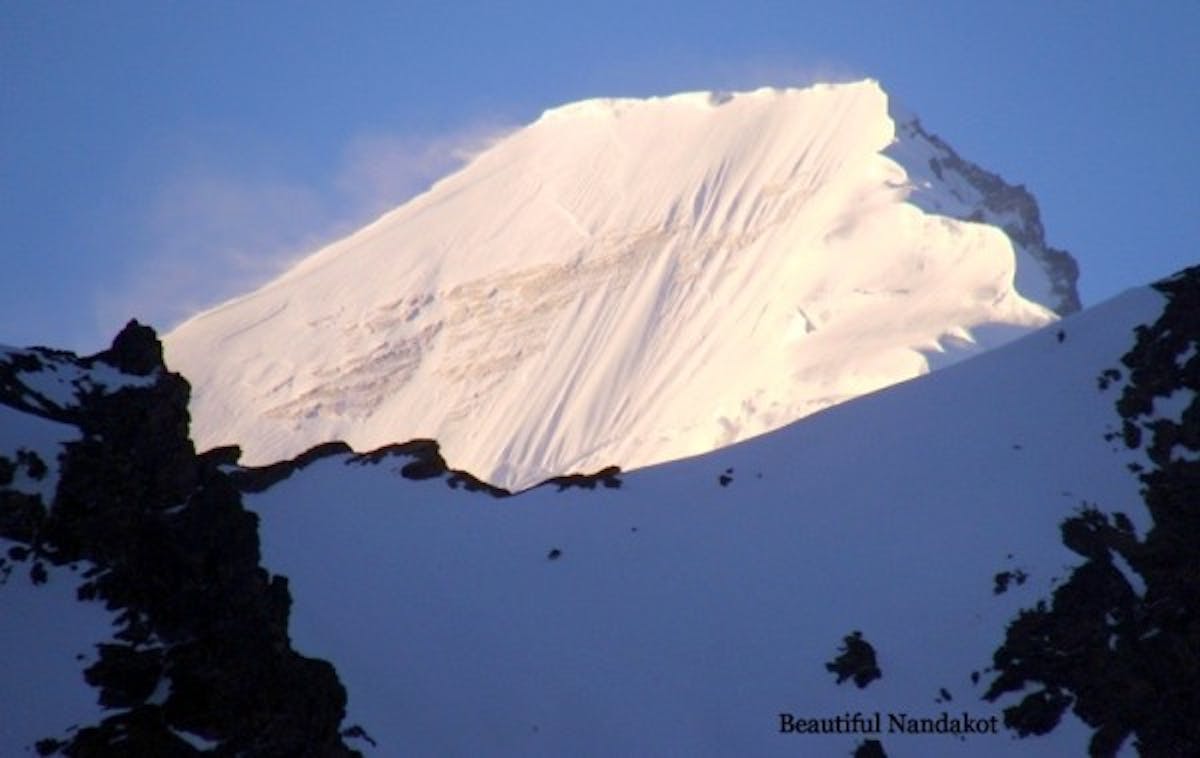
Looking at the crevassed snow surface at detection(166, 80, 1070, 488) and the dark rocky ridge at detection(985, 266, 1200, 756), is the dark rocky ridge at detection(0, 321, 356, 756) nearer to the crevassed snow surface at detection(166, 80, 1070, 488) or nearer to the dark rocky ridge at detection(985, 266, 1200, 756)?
the dark rocky ridge at detection(985, 266, 1200, 756)

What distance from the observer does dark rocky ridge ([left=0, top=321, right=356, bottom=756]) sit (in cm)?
2336

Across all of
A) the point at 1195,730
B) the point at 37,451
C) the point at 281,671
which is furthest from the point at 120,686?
the point at 1195,730

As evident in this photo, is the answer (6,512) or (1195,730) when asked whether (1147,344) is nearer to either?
(1195,730)

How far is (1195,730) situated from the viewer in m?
33.0

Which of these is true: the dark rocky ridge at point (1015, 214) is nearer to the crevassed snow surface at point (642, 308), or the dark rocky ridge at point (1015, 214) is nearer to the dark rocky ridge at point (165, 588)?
the crevassed snow surface at point (642, 308)

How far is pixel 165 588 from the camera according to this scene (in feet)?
83.8

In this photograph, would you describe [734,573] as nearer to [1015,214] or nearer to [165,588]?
[165,588]

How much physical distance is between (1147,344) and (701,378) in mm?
78480

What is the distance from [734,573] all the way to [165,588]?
76.2ft

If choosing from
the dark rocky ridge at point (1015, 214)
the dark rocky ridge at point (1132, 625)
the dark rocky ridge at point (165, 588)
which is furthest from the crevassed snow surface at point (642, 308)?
the dark rocky ridge at point (165, 588)

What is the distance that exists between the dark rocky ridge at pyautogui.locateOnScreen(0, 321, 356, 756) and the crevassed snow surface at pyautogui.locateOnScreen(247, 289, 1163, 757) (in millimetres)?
10269

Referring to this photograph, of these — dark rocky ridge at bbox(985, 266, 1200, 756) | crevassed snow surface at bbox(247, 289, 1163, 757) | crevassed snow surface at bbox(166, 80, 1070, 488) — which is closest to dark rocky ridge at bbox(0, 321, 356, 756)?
crevassed snow surface at bbox(247, 289, 1163, 757)

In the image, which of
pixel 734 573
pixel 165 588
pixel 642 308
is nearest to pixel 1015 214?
pixel 642 308

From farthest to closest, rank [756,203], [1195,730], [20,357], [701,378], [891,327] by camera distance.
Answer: [756,203]
[701,378]
[891,327]
[1195,730]
[20,357]
